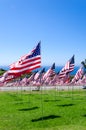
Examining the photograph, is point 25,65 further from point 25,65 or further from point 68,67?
point 68,67

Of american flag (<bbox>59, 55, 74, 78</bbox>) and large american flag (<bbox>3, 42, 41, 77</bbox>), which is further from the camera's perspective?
american flag (<bbox>59, 55, 74, 78</bbox>)

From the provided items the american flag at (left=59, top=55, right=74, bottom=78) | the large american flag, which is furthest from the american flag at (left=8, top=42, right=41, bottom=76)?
the american flag at (left=59, top=55, right=74, bottom=78)

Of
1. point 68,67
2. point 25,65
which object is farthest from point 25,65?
point 68,67

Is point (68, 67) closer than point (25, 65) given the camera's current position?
No

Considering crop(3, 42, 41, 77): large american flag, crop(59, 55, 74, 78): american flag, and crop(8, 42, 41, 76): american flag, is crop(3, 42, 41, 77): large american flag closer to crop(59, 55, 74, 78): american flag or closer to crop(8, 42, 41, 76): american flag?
crop(8, 42, 41, 76): american flag

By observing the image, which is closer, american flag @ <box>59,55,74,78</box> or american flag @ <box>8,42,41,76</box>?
american flag @ <box>8,42,41,76</box>

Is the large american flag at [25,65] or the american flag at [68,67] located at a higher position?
the american flag at [68,67]

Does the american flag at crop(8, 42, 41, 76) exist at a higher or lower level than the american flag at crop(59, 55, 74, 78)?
lower

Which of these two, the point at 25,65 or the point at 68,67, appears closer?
the point at 25,65

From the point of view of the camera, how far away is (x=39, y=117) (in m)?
26.0

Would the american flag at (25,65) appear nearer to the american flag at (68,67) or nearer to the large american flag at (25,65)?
the large american flag at (25,65)

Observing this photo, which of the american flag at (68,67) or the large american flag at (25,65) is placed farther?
the american flag at (68,67)

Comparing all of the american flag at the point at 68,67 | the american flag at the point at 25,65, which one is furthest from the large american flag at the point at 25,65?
the american flag at the point at 68,67

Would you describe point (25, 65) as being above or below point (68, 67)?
below
